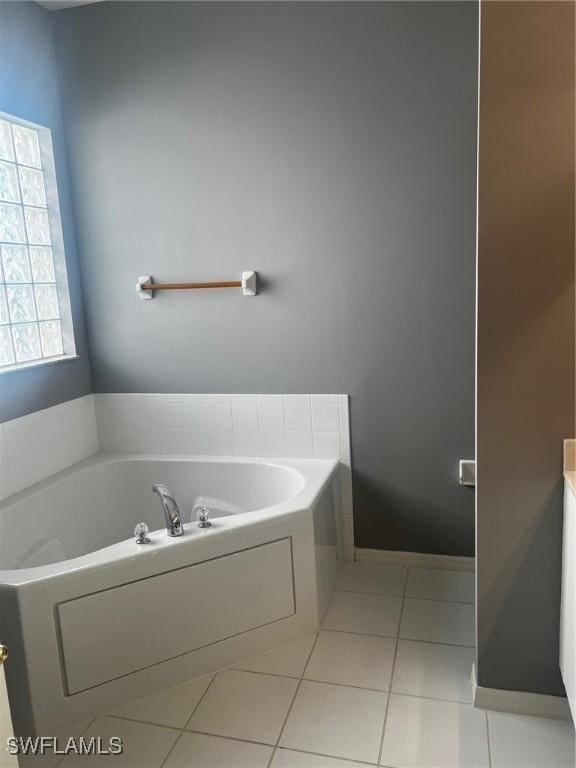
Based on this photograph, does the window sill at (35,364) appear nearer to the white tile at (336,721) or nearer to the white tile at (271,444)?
the white tile at (271,444)

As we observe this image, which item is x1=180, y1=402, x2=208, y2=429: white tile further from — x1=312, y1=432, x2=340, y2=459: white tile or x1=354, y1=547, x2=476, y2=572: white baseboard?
x1=354, y1=547, x2=476, y2=572: white baseboard

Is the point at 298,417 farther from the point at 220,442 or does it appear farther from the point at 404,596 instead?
the point at 404,596

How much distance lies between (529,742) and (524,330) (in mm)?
1185

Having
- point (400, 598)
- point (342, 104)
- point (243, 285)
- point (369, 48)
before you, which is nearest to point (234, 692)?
point (400, 598)

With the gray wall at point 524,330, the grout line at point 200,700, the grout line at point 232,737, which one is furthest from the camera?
the grout line at point 200,700

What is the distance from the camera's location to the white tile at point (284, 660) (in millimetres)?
2102

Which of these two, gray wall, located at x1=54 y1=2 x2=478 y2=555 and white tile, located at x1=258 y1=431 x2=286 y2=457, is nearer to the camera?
gray wall, located at x1=54 y1=2 x2=478 y2=555

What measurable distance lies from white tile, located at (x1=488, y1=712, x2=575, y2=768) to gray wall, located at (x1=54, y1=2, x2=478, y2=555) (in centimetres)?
96

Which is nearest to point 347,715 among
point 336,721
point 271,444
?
point 336,721

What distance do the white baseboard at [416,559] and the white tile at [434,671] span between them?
579 mm

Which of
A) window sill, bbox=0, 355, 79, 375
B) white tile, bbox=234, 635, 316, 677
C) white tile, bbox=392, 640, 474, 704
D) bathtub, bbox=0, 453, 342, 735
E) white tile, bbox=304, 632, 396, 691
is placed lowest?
white tile, bbox=234, 635, 316, 677

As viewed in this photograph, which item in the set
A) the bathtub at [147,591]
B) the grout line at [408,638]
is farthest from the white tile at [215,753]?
the grout line at [408,638]

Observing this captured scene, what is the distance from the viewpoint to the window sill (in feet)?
8.32

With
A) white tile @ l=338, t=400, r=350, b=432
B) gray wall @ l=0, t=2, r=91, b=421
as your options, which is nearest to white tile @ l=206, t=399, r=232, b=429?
white tile @ l=338, t=400, r=350, b=432
